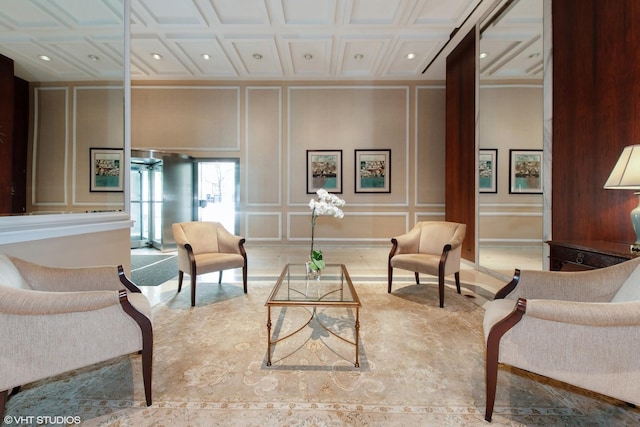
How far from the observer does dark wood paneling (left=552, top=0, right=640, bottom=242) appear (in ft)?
7.54

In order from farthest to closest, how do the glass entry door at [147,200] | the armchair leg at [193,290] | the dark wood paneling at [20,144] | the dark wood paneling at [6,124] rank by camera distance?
the glass entry door at [147,200], the armchair leg at [193,290], the dark wood paneling at [20,144], the dark wood paneling at [6,124]

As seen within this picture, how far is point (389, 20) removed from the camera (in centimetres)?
432

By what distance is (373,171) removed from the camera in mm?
6211

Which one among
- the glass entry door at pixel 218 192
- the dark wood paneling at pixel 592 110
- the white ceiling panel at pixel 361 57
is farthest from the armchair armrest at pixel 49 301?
the white ceiling panel at pixel 361 57

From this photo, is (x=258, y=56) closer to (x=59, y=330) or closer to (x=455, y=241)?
(x=455, y=241)

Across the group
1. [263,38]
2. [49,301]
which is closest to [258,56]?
[263,38]

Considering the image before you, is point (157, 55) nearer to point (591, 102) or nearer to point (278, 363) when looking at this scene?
point (278, 363)

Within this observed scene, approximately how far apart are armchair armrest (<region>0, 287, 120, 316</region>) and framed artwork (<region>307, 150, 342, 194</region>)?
5.09 m

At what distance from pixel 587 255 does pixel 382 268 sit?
2.65m

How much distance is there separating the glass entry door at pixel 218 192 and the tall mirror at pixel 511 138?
16.5 feet

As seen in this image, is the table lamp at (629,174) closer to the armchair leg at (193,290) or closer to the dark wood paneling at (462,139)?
the dark wood paneling at (462,139)

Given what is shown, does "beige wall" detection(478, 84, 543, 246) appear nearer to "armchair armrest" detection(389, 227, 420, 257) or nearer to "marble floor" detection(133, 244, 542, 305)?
"marble floor" detection(133, 244, 542, 305)

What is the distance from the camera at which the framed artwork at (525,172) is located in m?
3.26

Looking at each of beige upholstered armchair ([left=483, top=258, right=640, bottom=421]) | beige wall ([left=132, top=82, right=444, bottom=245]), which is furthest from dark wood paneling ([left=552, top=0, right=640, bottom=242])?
beige wall ([left=132, top=82, right=444, bottom=245])
